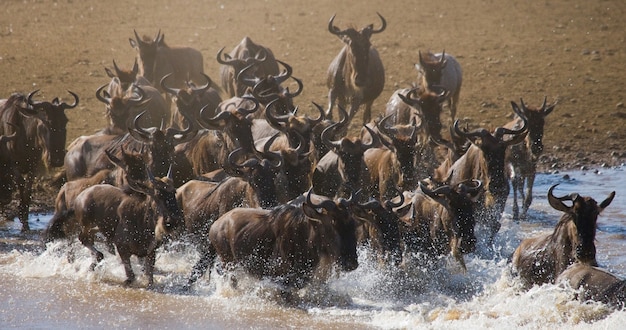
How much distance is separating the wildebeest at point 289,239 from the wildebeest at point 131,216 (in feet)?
1.73

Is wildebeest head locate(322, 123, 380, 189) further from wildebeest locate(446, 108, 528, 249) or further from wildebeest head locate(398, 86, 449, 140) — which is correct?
wildebeest head locate(398, 86, 449, 140)

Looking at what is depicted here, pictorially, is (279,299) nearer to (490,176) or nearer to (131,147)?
(490,176)

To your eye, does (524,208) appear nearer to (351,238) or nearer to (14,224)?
(351,238)

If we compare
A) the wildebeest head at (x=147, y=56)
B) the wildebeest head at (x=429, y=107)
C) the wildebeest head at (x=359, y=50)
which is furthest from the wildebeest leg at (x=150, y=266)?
the wildebeest head at (x=147, y=56)

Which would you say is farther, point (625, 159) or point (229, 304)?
point (625, 159)

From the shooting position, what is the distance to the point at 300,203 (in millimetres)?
10422

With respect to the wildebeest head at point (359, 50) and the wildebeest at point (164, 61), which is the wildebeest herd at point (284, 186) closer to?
the wildebeest head at point (359, 50)

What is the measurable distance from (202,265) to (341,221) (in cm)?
157

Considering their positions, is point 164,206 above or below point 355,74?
below

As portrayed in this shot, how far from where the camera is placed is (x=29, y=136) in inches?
551

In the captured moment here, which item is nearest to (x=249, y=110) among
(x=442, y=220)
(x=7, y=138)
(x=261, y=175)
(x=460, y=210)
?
(x=261, y=175)

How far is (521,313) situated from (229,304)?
259cm

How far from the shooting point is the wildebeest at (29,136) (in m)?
13.6

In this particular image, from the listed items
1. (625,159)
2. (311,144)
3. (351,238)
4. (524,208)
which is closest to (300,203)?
(351,238)
